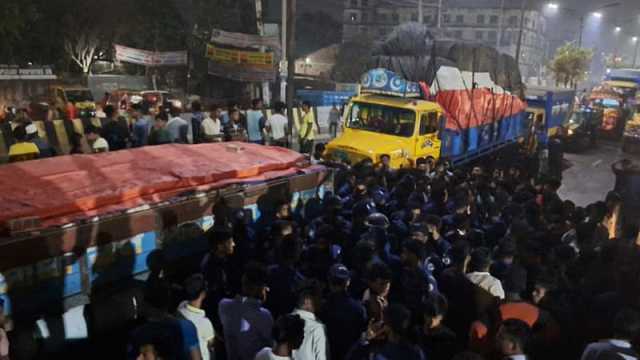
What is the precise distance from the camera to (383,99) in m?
13.7

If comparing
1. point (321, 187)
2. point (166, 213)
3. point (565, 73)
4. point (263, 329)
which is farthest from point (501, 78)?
point (565, 73)

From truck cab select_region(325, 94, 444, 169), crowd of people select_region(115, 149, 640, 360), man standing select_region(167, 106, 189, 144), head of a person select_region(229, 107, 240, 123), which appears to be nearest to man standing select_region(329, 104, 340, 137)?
truck cab select_region(325, 94, 444, 169)

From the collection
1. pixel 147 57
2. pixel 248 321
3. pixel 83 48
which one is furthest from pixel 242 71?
pixel 83 48

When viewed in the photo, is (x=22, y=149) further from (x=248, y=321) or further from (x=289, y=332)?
(x=289, y=332)

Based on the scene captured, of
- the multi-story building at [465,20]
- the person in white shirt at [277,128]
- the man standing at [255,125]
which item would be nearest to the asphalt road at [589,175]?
the person in white shirt at [277,128]

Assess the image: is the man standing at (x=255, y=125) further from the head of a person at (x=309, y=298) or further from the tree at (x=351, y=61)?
the tree at (x=351, y=61)

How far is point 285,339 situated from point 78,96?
24.3 m

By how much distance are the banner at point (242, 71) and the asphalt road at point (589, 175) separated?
37.3 ft

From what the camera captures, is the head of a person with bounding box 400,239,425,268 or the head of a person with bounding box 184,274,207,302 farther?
the head of a person with bounding box 400,239,425,268

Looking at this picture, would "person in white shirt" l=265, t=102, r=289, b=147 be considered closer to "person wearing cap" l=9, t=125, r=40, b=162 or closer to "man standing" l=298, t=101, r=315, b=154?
"man standing" l=298, t=101, r=315, b=154

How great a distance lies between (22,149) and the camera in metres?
8.62

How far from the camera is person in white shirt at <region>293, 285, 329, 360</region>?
409 centimetres

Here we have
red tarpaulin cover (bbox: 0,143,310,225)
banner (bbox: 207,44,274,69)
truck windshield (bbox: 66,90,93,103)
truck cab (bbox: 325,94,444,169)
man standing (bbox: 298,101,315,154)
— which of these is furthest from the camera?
truck windshield (bbox: 66,90,93,103)

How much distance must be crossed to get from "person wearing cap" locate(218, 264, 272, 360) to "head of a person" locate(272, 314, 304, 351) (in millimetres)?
648
